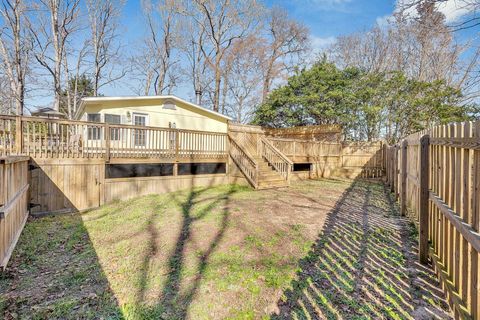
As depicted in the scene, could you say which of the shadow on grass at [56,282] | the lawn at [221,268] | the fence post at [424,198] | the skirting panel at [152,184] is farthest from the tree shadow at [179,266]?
the fence post at [424,198]

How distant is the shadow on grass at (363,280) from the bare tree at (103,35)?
24006 mm

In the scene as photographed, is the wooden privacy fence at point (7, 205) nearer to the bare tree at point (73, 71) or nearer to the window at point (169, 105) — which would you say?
the window at point (169, 105)

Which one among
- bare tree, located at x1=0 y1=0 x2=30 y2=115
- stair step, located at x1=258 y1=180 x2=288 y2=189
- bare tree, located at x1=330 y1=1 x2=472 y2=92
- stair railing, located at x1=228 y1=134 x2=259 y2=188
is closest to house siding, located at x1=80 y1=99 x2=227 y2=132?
stair railing, located at x1=228 y1=134 x2=259 y2=188

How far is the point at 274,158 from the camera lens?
37.4 ft

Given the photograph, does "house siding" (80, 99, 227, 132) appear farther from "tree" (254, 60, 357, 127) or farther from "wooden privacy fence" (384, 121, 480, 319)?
"wooden privacy fence" (384, 121, 480, 319)

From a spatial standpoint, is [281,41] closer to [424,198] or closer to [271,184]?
[271,184]

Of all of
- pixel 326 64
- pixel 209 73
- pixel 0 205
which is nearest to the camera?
pixel 0 205

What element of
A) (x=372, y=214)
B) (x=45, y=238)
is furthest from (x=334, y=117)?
(x=45, y=238)

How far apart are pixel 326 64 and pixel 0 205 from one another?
61.2 ft

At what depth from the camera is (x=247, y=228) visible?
510cm

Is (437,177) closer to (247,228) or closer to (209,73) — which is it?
(247,228)

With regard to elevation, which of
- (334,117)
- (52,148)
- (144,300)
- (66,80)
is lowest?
(144,300)

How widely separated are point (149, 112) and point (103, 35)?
48.0ft

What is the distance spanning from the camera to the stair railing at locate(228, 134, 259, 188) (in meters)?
9.90
